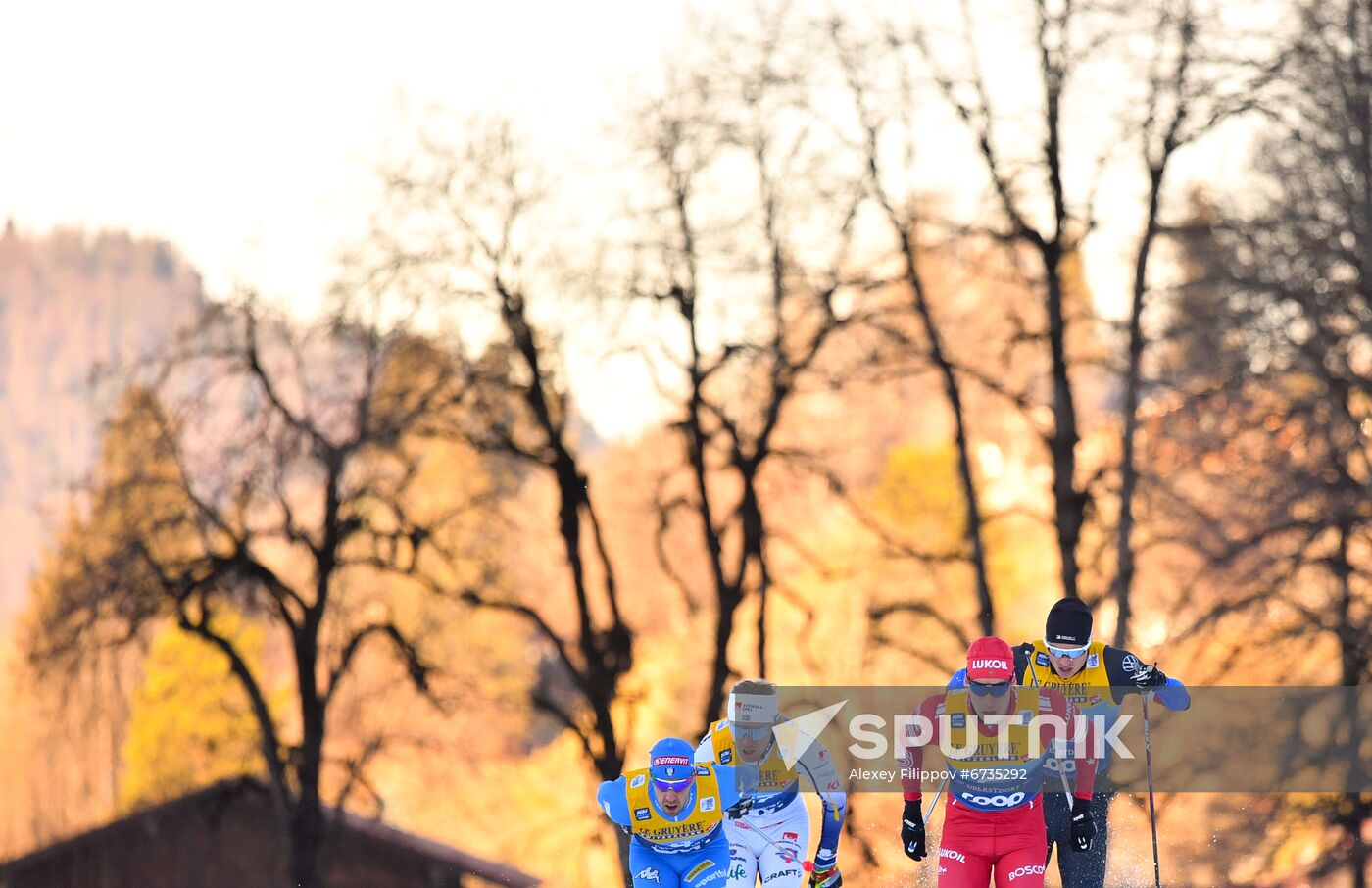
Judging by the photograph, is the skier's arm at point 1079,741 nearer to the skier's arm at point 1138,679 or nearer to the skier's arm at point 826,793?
the skier's arm at point 1138,679

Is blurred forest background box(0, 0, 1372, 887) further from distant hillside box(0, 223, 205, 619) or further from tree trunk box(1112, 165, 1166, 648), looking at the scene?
distant hillside box(0, 223, 205, 619)

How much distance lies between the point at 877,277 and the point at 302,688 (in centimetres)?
994

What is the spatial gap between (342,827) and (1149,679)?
681 inches

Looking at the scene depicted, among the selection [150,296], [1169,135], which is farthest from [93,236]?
[1169,135]

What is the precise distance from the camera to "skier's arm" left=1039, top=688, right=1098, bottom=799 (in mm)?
11195

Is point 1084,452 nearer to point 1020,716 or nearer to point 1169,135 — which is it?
point 1169,135

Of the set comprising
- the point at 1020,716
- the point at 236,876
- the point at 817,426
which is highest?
the point at 817,426

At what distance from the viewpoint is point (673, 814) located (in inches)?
417

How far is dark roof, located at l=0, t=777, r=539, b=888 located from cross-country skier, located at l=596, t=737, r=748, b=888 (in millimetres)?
15719

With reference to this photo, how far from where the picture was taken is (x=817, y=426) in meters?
28.2

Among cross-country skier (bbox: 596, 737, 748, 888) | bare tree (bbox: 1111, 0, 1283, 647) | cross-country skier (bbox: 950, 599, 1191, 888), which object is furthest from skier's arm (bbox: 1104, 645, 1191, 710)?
bare tree (bbox: 1111, 0, 1283, 647)

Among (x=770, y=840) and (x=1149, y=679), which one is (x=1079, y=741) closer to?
(x=1149, y=679)

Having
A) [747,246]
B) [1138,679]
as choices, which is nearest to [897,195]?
[747,246]

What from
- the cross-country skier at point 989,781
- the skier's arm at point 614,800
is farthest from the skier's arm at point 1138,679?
the skier's arm at point 614,800
